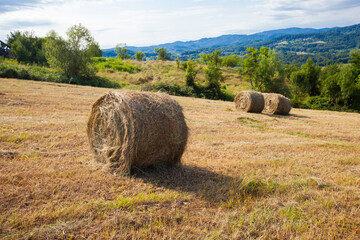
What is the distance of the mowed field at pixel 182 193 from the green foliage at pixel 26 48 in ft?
152

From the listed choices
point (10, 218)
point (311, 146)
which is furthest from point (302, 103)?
point (10, 218)

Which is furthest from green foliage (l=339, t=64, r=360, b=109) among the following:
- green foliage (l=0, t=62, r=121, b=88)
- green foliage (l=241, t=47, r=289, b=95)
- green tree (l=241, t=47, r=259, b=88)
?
green foliage (l=0, t=62, r=121, b=88)

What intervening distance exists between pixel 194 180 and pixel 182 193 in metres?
0.77

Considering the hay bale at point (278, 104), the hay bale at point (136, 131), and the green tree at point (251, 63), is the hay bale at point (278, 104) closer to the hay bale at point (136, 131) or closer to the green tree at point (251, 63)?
the hay bale at point (136, 131)

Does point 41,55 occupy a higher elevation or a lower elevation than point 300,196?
higher

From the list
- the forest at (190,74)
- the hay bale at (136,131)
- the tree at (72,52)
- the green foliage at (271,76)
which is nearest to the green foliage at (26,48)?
the forest at (190,74)

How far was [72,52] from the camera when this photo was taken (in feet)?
113

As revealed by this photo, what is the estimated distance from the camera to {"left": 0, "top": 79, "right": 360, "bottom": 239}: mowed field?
12.7 feet

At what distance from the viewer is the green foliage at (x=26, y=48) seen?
4825 centimetres

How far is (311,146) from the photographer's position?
945 cm

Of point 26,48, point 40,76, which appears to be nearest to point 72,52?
point 40,76

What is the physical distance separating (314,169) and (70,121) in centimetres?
923

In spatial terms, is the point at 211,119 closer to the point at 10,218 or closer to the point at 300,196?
the point at 300,196

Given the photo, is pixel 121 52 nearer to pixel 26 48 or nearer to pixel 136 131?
pixel 26 48
